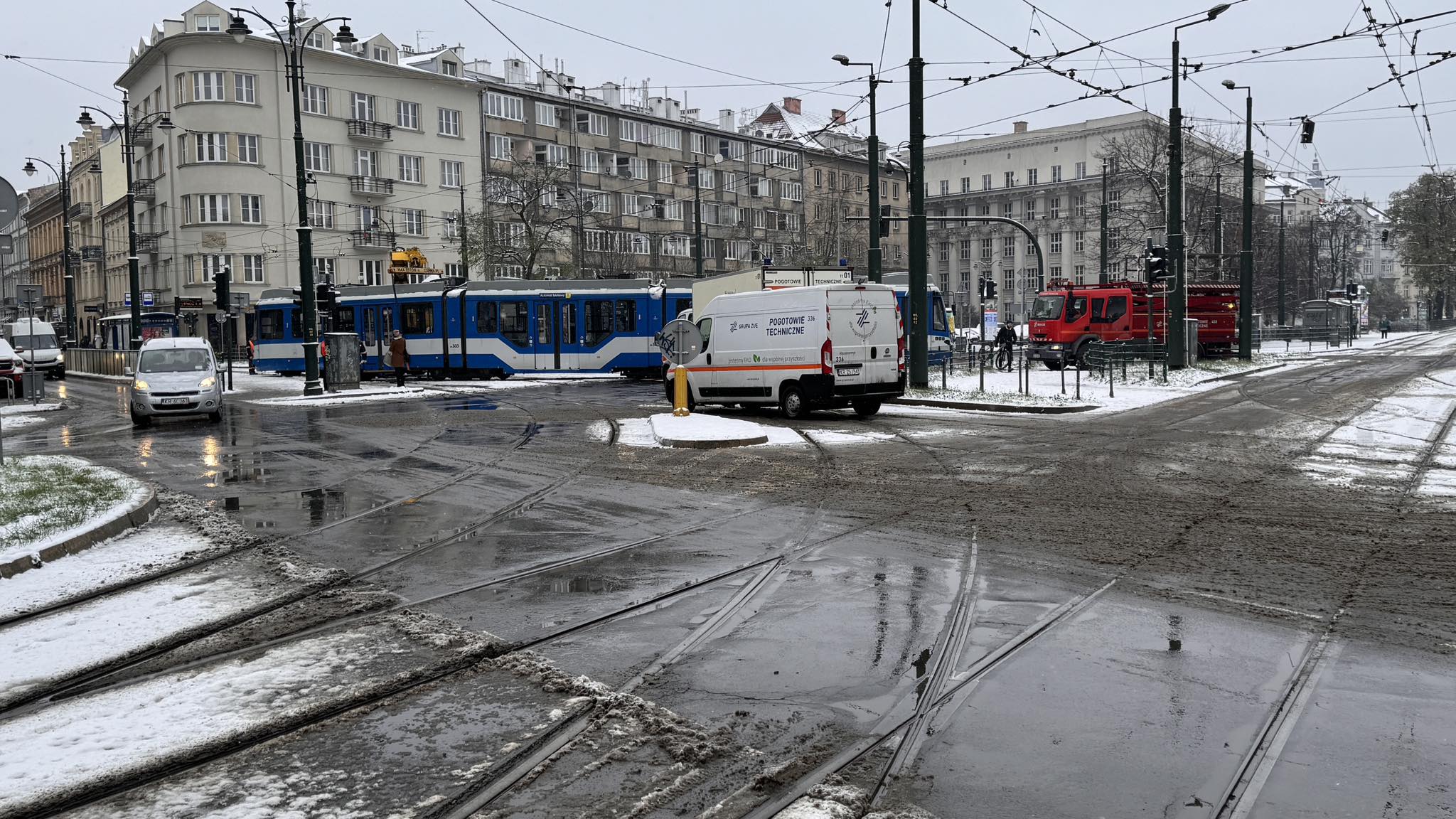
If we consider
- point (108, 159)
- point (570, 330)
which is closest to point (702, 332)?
point (570, 330)

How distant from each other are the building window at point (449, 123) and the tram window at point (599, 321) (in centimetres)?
3639

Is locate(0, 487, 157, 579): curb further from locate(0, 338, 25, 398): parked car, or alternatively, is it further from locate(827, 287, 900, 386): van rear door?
locate(0, 338, 25, 398): parked car

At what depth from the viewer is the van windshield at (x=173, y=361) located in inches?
928

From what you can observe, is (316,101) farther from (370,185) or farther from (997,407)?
(997,407)

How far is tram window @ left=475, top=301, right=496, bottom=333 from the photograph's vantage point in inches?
1487

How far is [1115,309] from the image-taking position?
38.4m

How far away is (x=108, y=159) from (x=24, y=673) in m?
84.5

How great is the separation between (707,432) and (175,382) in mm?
12022

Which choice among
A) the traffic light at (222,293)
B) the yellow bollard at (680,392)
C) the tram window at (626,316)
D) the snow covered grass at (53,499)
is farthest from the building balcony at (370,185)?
the snow covered grass at (53,499)

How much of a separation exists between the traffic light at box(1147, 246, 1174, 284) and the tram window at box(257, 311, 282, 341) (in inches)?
1195

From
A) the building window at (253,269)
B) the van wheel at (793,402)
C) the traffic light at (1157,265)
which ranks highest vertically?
the building window at (253,269)

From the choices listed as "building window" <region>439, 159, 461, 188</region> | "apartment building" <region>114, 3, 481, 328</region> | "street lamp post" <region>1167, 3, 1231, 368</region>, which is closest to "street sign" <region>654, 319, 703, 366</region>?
"street lamp post" <region>1167, 3, 1231, 368</region>

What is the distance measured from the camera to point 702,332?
73.7 feet

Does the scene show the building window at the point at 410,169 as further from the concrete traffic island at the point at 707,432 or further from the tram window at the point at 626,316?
the concrete traffic island at the point at 707,432
